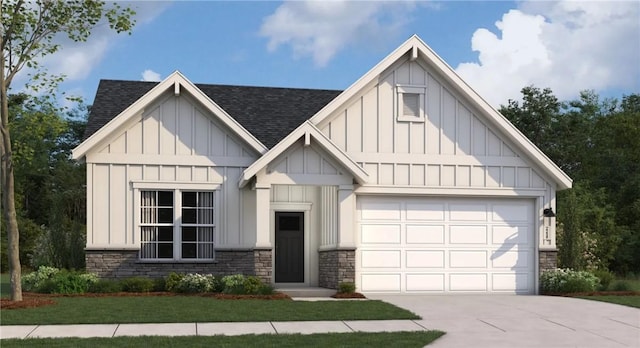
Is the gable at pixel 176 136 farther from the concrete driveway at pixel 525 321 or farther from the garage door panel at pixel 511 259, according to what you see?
the garage door panel at pixel 511 259

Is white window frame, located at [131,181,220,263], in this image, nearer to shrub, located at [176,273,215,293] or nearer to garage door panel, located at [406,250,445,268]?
shrub, located at [176,273,215,293]

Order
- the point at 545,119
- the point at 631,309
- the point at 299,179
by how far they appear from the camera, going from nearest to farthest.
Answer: the point at 631,309 → the point at 299,179 → the point at 545,119

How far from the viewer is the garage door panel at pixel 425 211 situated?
66.4 ft

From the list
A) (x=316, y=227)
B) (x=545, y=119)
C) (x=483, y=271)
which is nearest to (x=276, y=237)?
(x=316, y=227)

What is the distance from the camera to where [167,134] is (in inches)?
791

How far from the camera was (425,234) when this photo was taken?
20.2 metres

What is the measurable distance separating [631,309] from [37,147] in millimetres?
41902

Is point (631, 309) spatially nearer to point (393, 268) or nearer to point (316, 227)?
point (393, 268)

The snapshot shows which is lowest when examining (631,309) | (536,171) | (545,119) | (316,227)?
(631,309)

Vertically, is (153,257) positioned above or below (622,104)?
below

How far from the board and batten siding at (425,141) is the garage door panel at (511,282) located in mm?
2385

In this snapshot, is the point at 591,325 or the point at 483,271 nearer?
the point at 591,325

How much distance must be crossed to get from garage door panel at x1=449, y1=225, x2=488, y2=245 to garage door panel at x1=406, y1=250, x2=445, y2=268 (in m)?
0.52

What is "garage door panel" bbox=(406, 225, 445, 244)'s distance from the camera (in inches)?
793
